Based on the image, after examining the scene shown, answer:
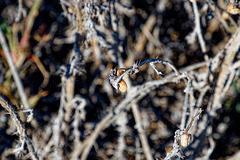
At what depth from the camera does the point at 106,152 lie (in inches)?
55.6

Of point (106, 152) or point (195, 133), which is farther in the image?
point (106, 152)

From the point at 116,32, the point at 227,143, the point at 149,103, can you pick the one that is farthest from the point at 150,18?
the point at 227,143

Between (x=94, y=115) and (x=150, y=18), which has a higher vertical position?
(x=150, y=18)

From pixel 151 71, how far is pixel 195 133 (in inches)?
23.6

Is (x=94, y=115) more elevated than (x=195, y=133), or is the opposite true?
(x=94, y=115)

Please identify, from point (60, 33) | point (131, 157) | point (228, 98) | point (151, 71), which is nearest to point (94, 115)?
point (131, 157)

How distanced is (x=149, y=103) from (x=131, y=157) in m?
0.38

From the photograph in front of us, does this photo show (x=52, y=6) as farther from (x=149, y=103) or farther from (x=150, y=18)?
(x=149, y=103)

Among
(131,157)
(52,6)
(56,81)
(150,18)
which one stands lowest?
(131,157)

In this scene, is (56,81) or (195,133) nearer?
(195,133)

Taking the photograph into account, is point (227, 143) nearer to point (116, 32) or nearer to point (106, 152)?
point (106, 152)

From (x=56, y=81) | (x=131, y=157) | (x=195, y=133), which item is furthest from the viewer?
(x=56, y=81)

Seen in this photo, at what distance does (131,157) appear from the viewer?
55.1 inches

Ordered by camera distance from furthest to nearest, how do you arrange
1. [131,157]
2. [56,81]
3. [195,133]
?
[56,81] < [131,157] < [195,133]
